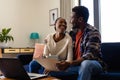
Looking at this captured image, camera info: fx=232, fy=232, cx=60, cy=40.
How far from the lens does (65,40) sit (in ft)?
9.11

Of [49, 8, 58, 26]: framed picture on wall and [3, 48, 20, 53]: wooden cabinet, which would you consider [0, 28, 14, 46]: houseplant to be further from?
[49, 8, 58, 26]: framed picture on wall

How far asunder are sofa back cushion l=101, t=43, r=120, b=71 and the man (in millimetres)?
569

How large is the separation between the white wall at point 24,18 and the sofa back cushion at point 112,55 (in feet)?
9.08

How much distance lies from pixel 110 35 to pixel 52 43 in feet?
6.15

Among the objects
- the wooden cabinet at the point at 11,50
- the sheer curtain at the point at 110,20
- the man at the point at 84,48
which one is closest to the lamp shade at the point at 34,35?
the wooden cabinet at the point at 11,50

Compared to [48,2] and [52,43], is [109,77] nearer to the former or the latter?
[52,43]

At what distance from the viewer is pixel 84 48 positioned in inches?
100

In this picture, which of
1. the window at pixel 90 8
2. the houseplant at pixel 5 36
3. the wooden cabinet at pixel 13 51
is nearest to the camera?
the window at pixel 90 8

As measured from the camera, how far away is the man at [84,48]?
2234 millimetres

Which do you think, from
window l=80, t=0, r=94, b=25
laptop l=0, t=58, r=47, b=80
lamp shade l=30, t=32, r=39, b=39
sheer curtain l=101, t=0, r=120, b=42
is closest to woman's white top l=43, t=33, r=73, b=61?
laptop l=0, t=58, r=47, b=80

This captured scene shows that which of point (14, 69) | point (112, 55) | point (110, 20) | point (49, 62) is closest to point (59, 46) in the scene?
point (49, 62)

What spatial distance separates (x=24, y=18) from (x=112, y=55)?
3.55m

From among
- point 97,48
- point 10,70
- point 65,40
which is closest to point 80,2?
point 65,40

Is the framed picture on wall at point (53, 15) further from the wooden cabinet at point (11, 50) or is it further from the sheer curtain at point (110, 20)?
the sheer curtain at point (110, 20)
